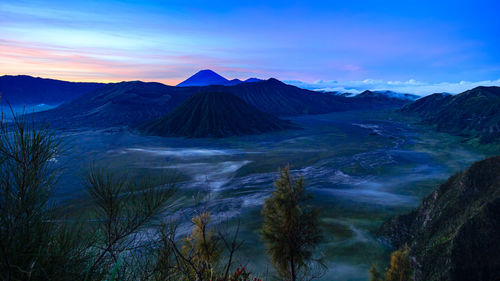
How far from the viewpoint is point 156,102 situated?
134250 millimetres

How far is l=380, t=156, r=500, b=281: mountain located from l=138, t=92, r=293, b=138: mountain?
64.3 meters

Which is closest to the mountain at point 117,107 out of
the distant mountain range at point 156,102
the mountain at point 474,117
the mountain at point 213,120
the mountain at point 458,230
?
the distant mountain range at point 156,102

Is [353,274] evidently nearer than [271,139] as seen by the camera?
Yes

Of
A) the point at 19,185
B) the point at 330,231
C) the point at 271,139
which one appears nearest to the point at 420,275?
the point at 330,231

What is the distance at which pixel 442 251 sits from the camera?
14.0 m

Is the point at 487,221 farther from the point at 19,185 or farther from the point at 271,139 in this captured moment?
the point at 271,139

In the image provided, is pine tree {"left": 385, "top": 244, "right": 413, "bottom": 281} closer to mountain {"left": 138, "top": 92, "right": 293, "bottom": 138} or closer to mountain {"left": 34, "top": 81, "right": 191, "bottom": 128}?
mountain {"left": 138, "top": 92, "right": 293, "bottom": 138}

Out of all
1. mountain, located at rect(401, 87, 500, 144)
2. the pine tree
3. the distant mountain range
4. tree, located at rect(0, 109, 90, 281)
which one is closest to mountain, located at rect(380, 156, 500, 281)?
the pine tree

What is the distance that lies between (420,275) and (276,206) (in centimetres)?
823

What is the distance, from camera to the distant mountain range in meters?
113

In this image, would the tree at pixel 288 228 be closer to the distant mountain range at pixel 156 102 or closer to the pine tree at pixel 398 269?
the pine tree at pixel 398 269

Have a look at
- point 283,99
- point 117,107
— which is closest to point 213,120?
point 117,107

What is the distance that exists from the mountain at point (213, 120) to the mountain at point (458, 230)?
64.3m

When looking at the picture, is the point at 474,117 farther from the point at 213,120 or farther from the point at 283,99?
the point at 283,99
